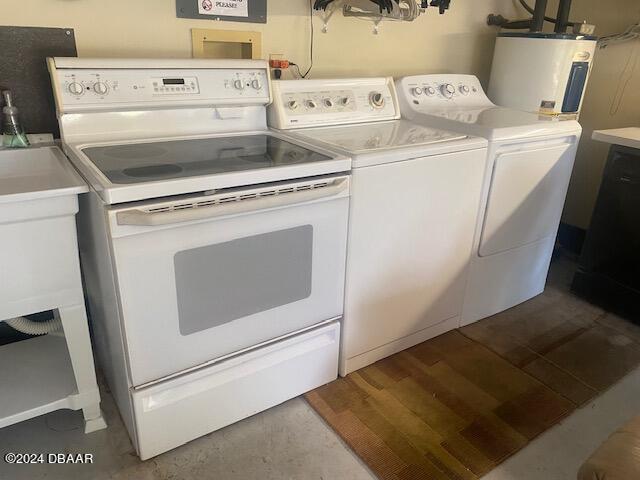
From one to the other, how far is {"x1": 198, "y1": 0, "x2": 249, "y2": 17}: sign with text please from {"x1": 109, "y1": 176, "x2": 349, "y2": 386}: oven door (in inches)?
32.8

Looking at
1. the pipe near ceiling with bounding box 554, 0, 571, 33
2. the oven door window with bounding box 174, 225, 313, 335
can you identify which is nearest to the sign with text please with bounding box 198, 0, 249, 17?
the oven door window with bounding box 174, 225, 313, 335

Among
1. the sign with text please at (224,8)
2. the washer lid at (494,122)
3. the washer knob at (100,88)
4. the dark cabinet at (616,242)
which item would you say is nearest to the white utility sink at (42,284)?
the washer knob at (100,88)

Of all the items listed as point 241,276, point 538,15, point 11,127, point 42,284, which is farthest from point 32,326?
point 538,15

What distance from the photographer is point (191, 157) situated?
1475 mm

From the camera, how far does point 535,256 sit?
7.68 ft

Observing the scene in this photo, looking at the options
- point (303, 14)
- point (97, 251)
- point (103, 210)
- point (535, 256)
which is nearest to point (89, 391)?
point (97, 251)

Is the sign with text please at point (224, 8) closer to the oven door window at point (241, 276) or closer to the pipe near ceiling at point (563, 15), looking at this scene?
the oven door window at point (241, 276)

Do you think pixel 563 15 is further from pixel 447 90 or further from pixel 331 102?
pixel 331 102

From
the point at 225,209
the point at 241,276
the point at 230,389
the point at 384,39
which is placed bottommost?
the point at 230,389

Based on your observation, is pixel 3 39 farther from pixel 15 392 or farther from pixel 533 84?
pixel 533 84

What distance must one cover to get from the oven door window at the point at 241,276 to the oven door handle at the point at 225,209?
11cm

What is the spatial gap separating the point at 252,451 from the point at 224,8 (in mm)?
1545

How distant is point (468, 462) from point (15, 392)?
1385mm

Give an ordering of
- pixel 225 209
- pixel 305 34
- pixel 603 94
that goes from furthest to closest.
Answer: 1. pixel 603 94
2. pixel 305 34
3. pixel 225 209
